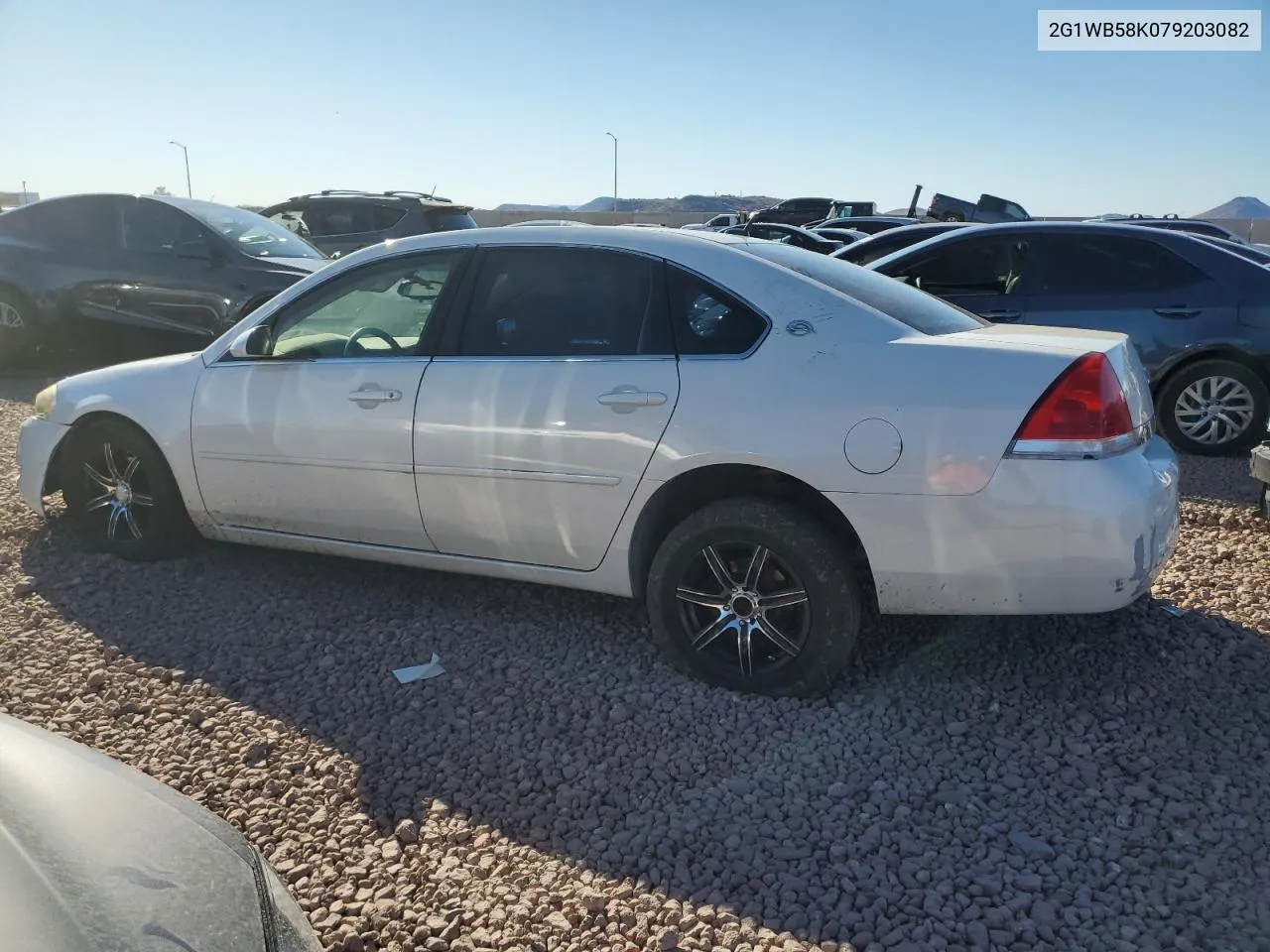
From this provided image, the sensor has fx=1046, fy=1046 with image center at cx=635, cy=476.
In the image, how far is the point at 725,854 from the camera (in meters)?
2.77

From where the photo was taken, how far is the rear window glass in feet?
11.9

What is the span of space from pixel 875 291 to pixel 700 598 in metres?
1.29

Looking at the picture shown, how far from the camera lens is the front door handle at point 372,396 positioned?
4055mm

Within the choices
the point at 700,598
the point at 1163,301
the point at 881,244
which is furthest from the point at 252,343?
the point at 881,244

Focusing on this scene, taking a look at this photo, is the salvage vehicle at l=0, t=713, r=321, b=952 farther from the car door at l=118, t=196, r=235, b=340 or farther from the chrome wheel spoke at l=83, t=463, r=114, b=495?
the car door at l=118, t=196, r=235, b=340

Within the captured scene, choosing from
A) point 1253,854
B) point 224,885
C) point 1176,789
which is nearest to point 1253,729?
point 1176,789

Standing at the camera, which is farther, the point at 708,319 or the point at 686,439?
the point at 708,319

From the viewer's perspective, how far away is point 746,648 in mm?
3582

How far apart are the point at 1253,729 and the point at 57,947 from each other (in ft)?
11.1

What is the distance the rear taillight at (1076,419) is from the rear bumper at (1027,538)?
0.12 feet

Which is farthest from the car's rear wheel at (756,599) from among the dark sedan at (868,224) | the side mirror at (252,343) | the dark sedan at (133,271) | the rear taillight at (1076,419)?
the dark sedan at (868,224)

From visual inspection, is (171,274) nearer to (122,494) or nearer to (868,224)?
(122,494)

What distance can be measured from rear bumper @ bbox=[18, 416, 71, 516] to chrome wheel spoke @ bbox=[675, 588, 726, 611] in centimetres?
317

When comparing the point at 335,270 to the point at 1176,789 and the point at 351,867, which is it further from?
the point at 1176,789
